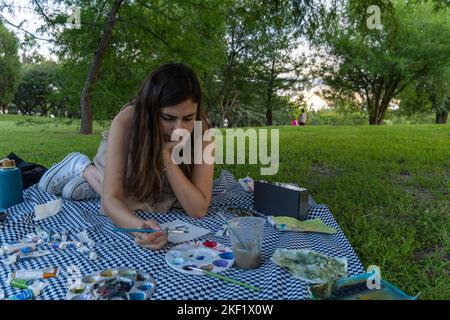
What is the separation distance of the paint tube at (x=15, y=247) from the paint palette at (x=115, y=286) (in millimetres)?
522

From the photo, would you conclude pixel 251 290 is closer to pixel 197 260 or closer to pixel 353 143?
pixel 197 260

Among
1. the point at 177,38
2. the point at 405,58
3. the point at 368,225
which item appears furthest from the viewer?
the point at 405,58

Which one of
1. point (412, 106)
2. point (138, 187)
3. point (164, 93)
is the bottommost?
point (138, 187)

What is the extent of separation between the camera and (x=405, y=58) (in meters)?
16.8

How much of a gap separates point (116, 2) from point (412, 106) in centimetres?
2160

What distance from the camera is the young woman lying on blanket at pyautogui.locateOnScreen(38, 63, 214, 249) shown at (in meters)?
1.92

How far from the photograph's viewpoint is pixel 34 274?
1.41 meters

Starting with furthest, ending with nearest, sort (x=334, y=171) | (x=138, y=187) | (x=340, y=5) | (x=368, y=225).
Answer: (x=340, y=5) → (x=334, y=171) → (x=368, y=225) → (x=138, y=187)

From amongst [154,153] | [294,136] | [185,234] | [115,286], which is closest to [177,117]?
[154,153]

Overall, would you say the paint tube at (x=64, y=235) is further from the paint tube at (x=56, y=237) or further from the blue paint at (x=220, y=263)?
the blue paint at (x=220, y=263)

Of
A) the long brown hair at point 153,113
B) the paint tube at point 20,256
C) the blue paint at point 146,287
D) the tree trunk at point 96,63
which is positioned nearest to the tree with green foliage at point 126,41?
the tree trunk at point 96,63

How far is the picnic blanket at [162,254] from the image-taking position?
4.42 ft

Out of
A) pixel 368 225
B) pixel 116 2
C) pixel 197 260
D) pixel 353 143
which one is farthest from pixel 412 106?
pixel 197 260

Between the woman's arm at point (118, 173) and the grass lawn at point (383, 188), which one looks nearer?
the woman's arm at point (118, 173)
